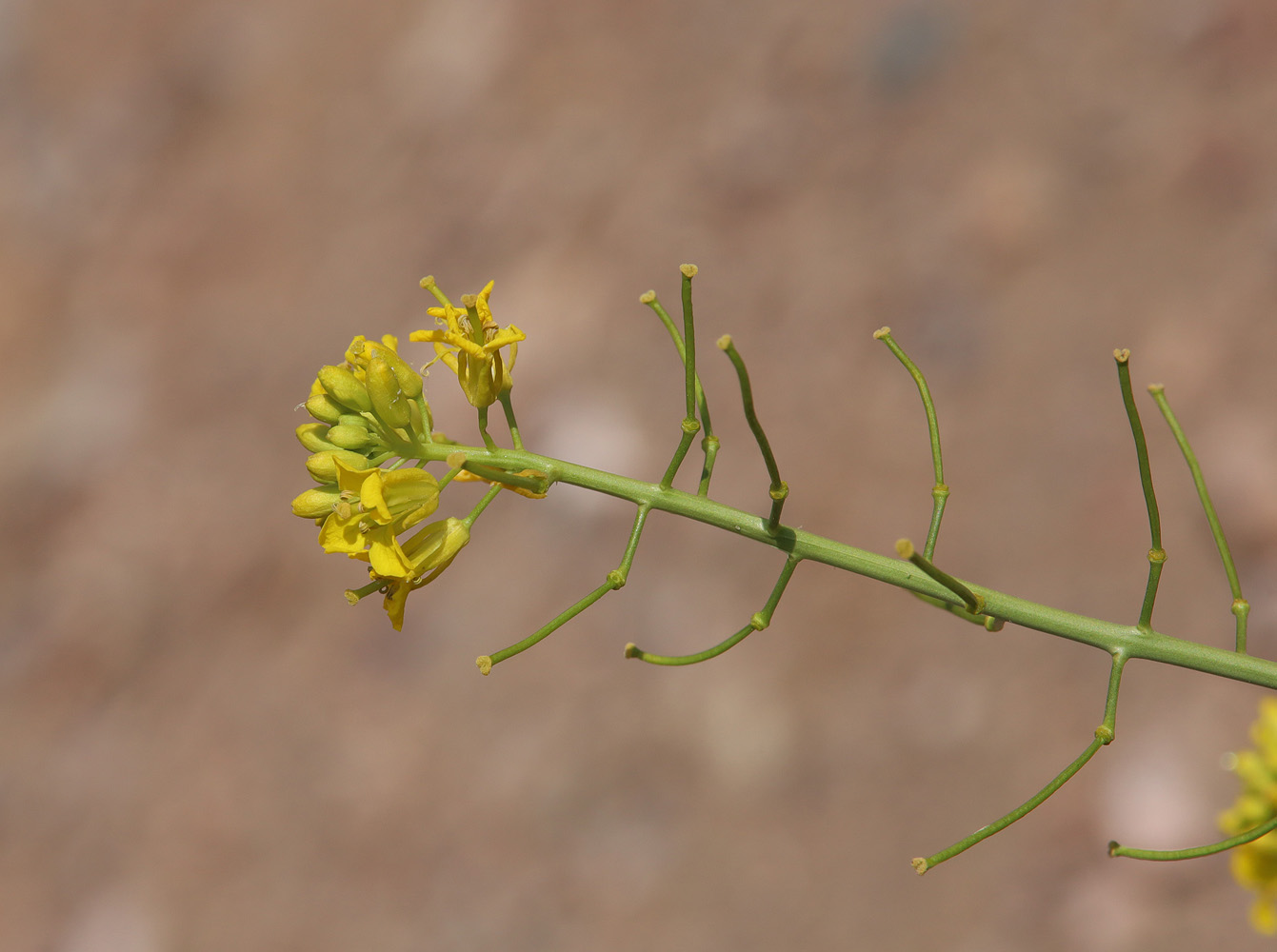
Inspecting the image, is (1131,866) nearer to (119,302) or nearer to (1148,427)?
(1148,427)

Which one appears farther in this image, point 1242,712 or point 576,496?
point 576,496

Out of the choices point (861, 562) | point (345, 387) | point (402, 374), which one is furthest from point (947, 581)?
point (345, 387)

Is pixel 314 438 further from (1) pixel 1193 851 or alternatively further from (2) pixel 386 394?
(1) pixel 1193 851

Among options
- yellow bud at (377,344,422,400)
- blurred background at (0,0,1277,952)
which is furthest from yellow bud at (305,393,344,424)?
blurred background at (0,0,1277,952)

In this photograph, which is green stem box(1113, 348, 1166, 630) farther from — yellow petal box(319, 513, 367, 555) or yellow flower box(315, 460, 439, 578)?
yellow petal box(319, 513, 367, 555)

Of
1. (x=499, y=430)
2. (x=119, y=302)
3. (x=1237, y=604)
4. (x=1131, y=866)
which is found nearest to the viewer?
(x=1237, y=604)

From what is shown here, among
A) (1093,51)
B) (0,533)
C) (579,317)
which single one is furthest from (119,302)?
(1093,51)
